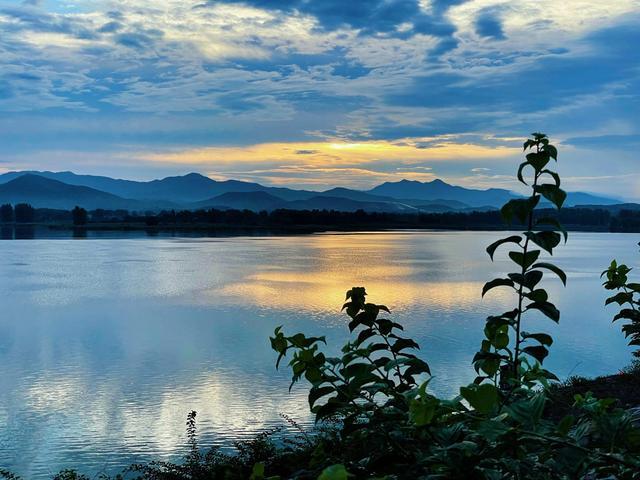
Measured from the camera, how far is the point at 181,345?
21297mm

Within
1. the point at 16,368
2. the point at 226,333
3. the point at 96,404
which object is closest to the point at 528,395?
the point at 96,404

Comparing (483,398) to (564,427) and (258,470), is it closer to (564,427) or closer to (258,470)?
(564,427)

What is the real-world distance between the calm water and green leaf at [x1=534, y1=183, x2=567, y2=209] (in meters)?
10.0

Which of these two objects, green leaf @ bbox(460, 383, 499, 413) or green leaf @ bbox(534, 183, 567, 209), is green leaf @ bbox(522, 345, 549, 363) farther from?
green leaf @ bbox(460, 383, 499, 413)

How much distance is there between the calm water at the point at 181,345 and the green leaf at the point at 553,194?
32.9ft

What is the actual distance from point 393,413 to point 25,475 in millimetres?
10073

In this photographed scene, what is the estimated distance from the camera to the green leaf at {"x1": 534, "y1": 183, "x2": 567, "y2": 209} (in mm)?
2305

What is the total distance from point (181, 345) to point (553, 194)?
20305mm

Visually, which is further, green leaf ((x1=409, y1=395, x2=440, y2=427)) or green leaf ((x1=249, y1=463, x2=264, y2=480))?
green leaf ((x1=249, y1=463, x2=264, y2=480))

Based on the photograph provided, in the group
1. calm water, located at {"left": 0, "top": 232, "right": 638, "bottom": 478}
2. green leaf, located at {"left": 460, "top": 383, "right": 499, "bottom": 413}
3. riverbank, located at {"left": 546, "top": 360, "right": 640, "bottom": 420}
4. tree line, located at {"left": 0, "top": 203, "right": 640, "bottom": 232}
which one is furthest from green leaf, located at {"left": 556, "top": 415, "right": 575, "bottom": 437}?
tree line, located at {"left": 0, "top": 203, "right": 640, "bottom": 232}

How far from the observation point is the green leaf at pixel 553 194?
2305 mm

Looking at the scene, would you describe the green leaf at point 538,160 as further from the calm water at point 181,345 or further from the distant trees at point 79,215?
the distant trees at point 79,215

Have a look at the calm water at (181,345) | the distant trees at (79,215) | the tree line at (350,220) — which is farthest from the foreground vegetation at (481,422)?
the distant trees at (79,215)

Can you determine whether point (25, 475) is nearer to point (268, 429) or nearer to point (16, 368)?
point (268, 429)
